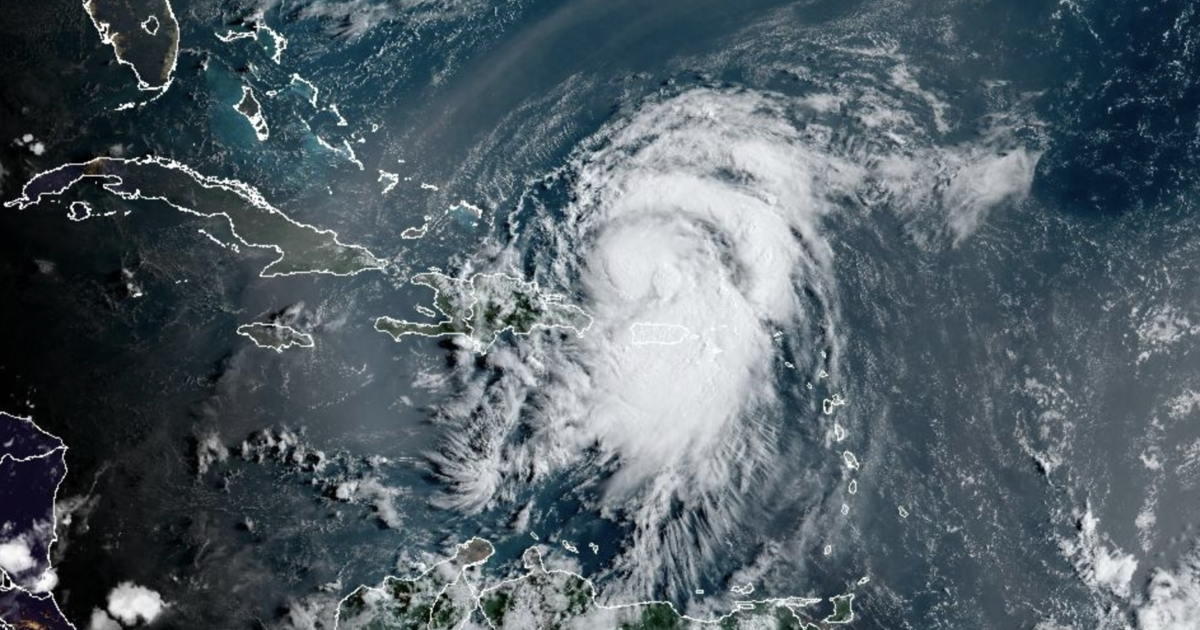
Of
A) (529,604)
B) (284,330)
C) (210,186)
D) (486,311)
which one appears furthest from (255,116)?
(529,604)

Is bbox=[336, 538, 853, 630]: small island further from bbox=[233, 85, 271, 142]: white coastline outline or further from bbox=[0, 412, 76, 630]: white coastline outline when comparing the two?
bbox=[233, 85, 271, 142]: white coastline outline

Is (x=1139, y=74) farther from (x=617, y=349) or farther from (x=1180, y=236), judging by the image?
(x=617, y=349)

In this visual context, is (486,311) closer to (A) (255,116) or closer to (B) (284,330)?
(B) (284,330)

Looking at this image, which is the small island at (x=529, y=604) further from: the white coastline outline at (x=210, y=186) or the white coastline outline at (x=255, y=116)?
the white coastline outline at (x=255, y=116)

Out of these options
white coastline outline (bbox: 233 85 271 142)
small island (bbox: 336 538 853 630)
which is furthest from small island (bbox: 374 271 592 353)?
white coastline outline (bbox: 233 85 271 142)

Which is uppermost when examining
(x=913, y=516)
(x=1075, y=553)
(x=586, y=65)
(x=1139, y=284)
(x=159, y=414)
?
(x=586, y=65)

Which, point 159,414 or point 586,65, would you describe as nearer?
point 159,414

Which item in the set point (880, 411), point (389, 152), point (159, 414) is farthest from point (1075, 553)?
point (159, 414)
